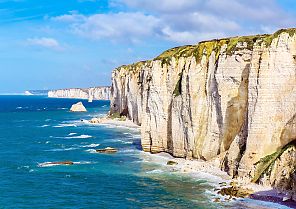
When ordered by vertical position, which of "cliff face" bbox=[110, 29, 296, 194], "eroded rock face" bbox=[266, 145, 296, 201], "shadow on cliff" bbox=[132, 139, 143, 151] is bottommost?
"shadow on cliff" bbox=[132, 139, 143, 151]

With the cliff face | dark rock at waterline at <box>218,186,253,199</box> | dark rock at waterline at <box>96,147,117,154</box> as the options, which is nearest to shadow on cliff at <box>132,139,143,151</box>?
dark rock at waterline at <box>96,147,117,154</box>

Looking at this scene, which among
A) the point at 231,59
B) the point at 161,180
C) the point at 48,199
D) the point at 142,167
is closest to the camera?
the point at 48,199

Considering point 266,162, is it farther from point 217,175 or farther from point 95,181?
point 95,181

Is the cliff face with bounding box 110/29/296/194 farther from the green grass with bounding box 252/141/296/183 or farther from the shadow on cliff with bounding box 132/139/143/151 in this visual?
the shadow on cliff with bounding box 132/139/143/151

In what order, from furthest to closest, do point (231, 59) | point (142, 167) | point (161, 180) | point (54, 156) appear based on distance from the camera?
point (54, 156), point (142, 167), point (231, 59), point (161, 180)

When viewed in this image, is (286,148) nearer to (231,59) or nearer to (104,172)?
(231,59)

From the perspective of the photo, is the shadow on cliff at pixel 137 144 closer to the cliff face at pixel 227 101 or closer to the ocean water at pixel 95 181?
the ocean water at pixel 95 181

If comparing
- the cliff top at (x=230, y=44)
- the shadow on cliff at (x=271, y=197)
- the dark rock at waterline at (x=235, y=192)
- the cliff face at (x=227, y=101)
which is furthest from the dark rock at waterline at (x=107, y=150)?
the shadow on cliff at (x=271, y=197)

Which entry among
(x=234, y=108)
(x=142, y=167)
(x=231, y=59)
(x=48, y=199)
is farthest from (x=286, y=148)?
(x=48, y=199)
